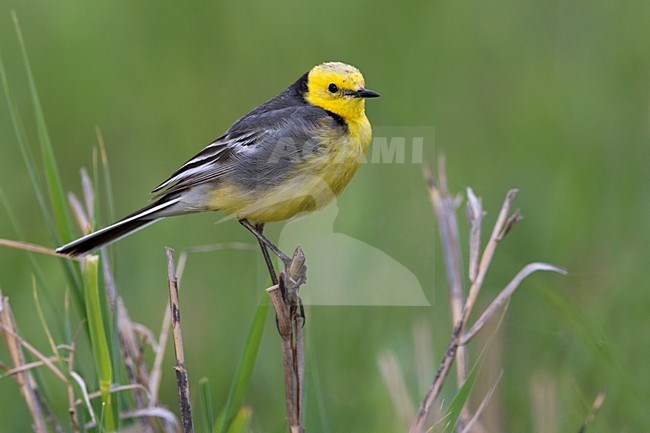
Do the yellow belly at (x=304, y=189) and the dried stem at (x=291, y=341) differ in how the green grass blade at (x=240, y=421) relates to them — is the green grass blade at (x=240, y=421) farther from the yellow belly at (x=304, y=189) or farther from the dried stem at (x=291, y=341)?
the yellow belly at (x=304, y=189)

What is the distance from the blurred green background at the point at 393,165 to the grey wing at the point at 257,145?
0.59 m

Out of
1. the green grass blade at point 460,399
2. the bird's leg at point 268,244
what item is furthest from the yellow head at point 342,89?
the green grass blade at point 460,399

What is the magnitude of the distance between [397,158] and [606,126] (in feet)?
4.44

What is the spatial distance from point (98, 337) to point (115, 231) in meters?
0.50

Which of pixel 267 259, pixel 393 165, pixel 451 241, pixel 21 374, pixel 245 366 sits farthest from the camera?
pixel 393 165

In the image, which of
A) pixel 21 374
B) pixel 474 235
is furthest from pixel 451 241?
pixel 21 374

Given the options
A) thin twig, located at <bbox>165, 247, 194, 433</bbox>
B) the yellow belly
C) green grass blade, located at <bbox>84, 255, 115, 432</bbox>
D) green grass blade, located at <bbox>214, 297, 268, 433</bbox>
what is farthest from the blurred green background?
green grass blade, located at <bbox>84, 255, 115, 432</bbox>

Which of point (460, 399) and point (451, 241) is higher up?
point (451, 241)

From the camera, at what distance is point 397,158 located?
4734mm

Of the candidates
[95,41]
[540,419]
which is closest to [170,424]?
[540,419]

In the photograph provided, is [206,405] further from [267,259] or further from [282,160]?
[282,160]

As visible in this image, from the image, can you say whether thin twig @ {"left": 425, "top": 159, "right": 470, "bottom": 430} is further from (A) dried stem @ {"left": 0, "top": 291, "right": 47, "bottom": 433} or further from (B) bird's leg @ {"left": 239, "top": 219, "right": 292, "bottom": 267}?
(A) dried stem @ {"left": 0, "top": 291, "right": 47, "bottom": 433}

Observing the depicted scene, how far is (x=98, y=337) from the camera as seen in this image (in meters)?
2.89

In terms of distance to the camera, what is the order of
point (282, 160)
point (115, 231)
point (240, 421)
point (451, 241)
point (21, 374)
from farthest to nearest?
point (282, 160) → point (451, 241) → point (115, 231) → point (21, 374) → point (240, 421)
